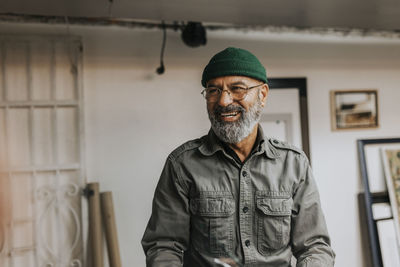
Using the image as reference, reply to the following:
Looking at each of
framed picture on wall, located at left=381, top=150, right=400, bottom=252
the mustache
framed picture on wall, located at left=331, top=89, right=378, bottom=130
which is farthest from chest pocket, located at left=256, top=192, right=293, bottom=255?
framed picture on wall, located at left=381, top=150, right=400, bottom=252

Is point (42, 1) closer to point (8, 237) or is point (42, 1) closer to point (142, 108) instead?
point (142, 108)

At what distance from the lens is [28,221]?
2.12m

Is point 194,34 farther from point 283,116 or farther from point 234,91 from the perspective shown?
point 234,91

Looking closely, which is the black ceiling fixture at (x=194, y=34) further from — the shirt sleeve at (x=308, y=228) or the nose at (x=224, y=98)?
the shirt sleeve at (x=308, y=228)

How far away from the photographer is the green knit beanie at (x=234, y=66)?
119 centimetres

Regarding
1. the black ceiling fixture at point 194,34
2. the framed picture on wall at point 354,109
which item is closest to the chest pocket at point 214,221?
the black ceiling fixture at point 194,34

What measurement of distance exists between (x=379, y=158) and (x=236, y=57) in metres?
2.06

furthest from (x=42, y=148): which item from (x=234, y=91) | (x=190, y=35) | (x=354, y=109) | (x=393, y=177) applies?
(x=393, y=177)

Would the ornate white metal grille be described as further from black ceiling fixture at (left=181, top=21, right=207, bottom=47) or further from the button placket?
the button placket

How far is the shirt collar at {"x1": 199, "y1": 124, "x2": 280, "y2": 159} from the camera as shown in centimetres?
132

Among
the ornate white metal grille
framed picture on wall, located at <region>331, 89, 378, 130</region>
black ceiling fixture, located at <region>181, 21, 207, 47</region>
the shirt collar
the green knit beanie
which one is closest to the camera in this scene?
the green knit beanie

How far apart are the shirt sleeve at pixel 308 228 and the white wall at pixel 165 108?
3.86 feet

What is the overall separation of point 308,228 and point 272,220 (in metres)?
0.17

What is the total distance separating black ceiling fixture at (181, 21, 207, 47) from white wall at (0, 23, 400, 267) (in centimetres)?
10
